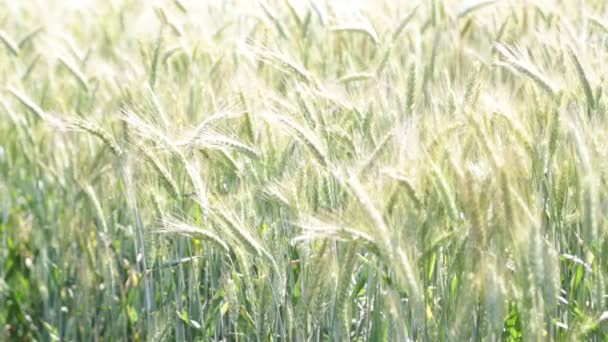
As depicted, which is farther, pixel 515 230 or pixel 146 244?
pixel 146 244

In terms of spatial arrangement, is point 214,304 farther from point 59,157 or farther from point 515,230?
point 515,230

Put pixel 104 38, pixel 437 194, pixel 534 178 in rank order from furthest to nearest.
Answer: pixel 104 38, pixel 534 178, pixel 437 194

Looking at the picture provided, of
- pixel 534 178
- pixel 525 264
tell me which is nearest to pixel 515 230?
pixel 525 264

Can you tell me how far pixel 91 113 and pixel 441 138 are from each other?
1.40 m

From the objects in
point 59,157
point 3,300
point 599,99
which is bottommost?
point 3,300

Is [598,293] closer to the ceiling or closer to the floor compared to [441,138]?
closer to the floor

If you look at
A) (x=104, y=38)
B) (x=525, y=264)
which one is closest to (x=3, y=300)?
(x=104, y=38)

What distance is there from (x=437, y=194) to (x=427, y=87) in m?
0.92

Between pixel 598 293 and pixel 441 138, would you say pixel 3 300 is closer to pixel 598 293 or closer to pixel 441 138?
pixel 441 138

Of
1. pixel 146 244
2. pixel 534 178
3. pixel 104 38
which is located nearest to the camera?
pixel 534 178

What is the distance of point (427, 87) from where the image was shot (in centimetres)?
258

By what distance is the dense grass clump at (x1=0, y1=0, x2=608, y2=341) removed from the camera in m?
1.60

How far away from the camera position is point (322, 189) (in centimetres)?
195

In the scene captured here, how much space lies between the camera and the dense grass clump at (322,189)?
160 centimetres
